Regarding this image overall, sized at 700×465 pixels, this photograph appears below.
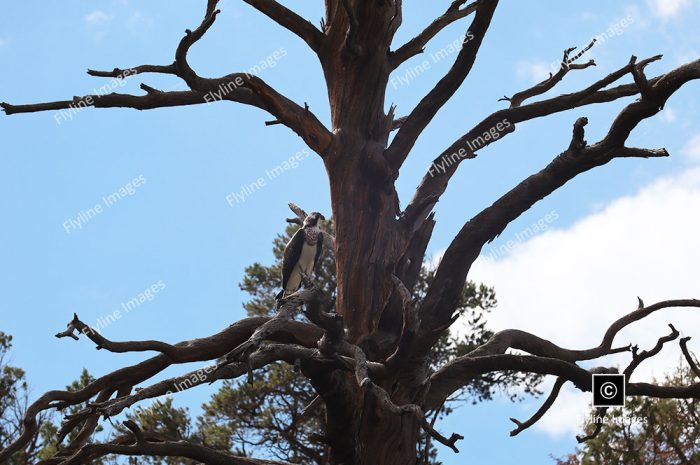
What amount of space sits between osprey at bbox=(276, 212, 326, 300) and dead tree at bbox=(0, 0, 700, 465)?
2.61 ft

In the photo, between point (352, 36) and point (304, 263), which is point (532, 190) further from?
point (304, 263)

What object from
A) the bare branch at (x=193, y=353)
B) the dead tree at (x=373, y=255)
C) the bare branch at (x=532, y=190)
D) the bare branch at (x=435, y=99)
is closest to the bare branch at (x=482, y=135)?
the dead tree at (x=373, y=255)

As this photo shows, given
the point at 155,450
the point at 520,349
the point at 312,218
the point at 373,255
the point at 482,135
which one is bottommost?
the point at 155,450

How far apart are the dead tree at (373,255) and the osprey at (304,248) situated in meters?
0.79

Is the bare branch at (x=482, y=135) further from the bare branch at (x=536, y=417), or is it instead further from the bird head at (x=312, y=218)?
the bare branch at (x=536, y=417)

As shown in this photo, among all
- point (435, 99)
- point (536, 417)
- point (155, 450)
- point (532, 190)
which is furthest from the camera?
point (435, 99)

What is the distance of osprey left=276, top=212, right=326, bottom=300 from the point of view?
9.38 metres

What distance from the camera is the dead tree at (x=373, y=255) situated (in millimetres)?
6379

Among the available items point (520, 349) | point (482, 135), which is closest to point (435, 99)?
point (482, 135)

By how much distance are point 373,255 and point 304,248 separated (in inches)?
58.8

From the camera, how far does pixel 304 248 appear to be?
9531 millimetres

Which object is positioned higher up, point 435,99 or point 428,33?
point 428,33

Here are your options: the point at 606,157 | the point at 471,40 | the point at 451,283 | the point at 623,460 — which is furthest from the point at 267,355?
the point at 623,460

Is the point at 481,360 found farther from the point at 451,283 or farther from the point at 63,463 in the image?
the point at 63,463
